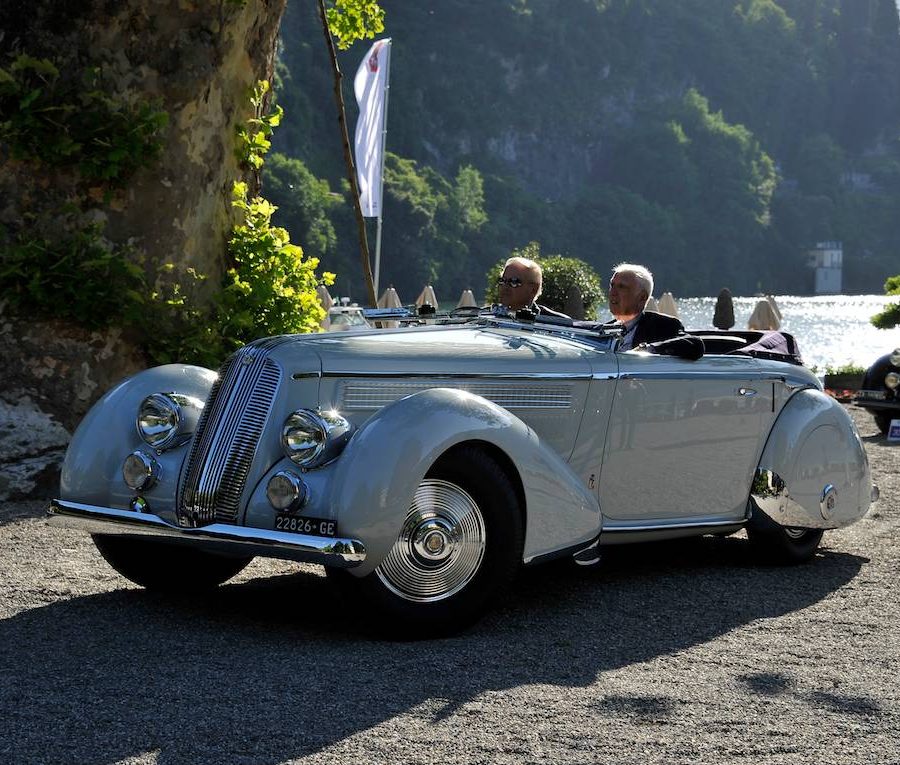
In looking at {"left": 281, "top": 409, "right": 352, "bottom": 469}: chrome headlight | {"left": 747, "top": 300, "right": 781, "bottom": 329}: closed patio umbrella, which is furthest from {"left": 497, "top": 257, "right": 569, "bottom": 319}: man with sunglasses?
{"left": 747, "top": 300, "right": 781, "bottom": 329}: closed patio umbrella

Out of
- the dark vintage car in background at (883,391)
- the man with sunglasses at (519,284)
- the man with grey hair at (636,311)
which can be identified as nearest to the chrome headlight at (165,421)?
the man with sunglasses at (519,284)

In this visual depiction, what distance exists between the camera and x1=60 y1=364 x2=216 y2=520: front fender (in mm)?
5375

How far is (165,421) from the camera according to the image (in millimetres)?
5527

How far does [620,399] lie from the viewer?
5.88 m

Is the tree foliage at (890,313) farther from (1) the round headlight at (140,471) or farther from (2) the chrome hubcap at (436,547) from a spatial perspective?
(1) the round headlight at (140,471)


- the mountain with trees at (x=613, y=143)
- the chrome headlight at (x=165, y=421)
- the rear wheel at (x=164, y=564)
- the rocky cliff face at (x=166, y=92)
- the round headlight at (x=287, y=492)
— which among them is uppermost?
the mountain with trees at (x=613, y=143)

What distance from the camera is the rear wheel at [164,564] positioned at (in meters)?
5.77

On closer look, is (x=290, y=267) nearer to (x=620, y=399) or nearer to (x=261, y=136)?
(x=261, y=136)

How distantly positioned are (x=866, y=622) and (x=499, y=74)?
15060 centimetres

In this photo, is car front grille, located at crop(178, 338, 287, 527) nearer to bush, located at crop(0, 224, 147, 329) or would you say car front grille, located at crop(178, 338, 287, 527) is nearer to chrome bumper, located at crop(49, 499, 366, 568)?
chrome bumper, located at crop(49, 499, 366, 568)

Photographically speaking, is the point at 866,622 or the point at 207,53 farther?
the point at 207,53

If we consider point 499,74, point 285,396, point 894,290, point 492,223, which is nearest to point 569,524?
point 285,396

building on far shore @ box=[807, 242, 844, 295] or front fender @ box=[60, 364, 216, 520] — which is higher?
building on far shore @ box=[807, 242, 844, 295]

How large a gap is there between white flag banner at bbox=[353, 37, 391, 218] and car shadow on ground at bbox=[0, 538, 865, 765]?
14.7 m
